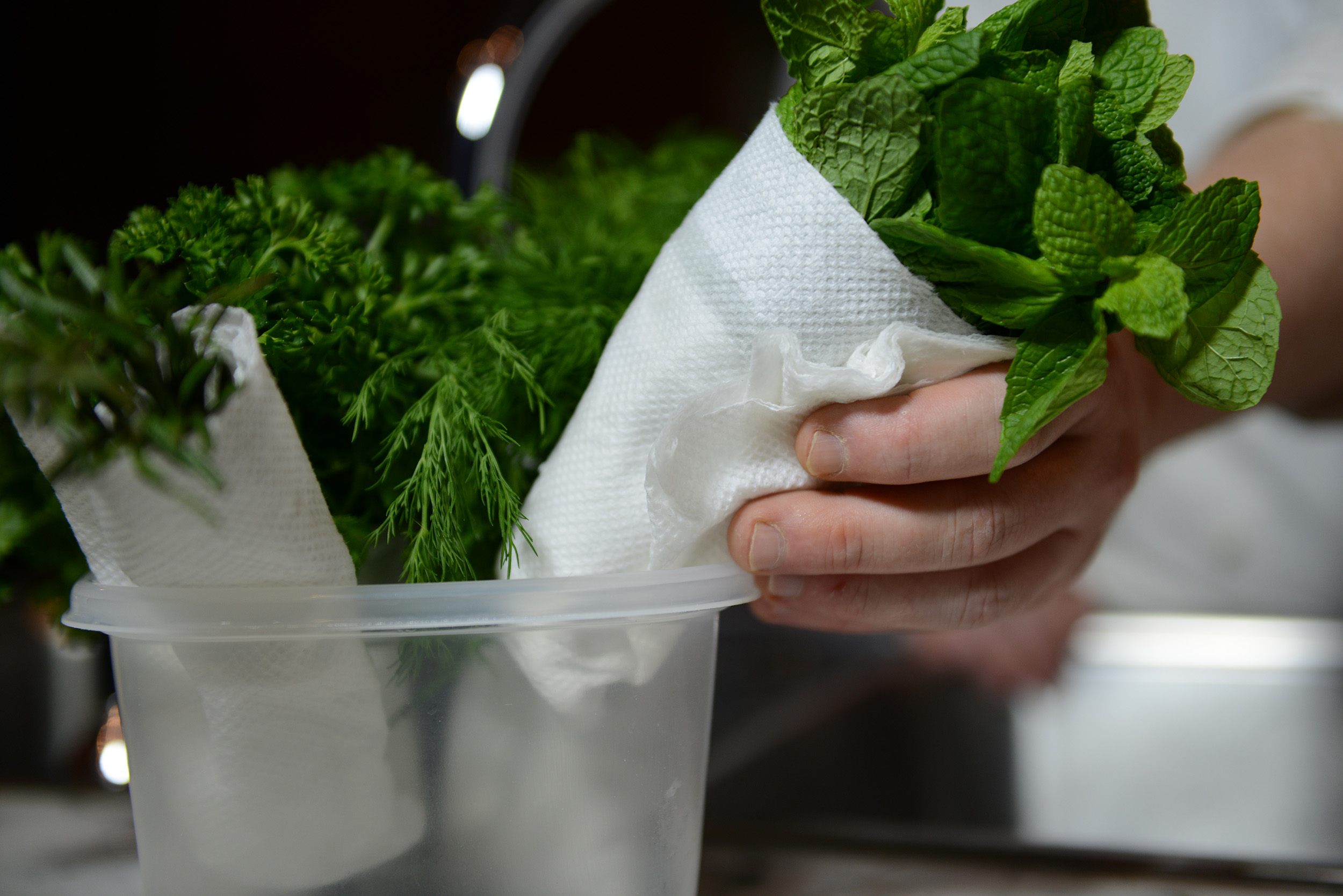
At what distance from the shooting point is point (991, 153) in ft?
0.79

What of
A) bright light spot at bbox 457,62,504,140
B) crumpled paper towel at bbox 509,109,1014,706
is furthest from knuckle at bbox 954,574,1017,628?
bright light spot at bbox 457,62,504,140

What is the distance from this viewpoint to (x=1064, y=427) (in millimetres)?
315

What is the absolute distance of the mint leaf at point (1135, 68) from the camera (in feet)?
0.88

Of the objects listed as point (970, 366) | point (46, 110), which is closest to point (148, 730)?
point (970, 366)

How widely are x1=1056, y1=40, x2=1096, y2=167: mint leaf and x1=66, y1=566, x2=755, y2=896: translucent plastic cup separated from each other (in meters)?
0.17

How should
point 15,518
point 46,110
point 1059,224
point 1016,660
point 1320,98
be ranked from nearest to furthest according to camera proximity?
1. point 1059,224
2. point 15,518
3. point 1320,98
4. point 1016,660
5. point 46,110

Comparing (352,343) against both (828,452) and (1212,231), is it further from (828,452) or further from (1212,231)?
(1212,231)

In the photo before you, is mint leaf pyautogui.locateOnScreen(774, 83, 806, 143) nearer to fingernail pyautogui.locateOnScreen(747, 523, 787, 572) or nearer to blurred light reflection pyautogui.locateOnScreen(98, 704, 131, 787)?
fingernail pyautogui.locateOnScreen(747, 523, 787, 572)

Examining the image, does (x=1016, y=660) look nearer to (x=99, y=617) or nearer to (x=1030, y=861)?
(x=1030, y=861)

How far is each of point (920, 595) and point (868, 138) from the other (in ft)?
0.61

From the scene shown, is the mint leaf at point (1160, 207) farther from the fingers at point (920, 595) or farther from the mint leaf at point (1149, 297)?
the fingers at point (920, 595)

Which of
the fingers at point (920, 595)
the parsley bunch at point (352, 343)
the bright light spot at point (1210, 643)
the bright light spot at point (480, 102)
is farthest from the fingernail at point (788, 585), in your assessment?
the bright light spot at point (1210, 643)

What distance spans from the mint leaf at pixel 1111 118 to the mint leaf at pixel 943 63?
0.15ft

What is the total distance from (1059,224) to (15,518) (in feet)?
1.36
